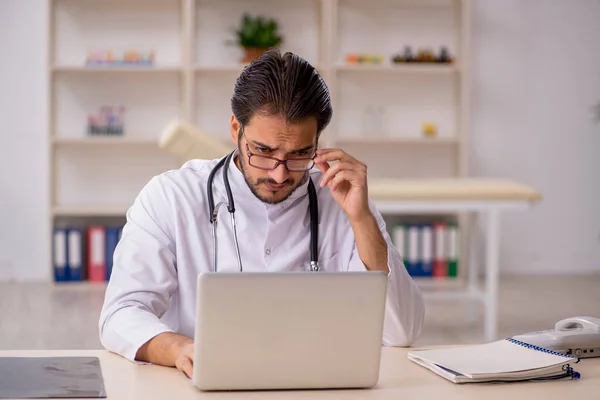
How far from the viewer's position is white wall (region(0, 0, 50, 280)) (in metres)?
5.59

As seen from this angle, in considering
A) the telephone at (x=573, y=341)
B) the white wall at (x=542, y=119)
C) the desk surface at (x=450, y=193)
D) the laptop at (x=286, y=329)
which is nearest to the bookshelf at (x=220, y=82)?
the white wall at (x=542, y=119)

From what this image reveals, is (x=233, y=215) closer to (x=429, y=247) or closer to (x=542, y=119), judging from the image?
(x=429, y=247)

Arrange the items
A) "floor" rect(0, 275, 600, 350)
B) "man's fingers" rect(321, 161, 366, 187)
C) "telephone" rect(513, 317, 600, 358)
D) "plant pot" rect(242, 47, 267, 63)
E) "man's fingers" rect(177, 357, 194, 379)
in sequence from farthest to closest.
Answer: "plant pot" rect(242, 47, 267, 63), "floor" rect(0, 275, 600, 350), "man's fingers" rect(321, 161, 366, 187), "telephone" rect(513, 317, 600, 358), "man's fingers" rect(177, 357, 194, 379)

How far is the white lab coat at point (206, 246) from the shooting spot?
1929 millimetres

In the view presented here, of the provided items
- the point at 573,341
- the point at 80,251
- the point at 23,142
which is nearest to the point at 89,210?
the point at 80,251

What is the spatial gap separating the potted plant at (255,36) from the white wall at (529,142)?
1.26 metres

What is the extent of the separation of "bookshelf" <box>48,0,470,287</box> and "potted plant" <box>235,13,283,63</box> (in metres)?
0.16

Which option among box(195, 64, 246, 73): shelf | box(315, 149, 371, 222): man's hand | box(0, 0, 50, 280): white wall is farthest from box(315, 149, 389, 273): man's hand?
box(0, 0, 50, 280): white wall

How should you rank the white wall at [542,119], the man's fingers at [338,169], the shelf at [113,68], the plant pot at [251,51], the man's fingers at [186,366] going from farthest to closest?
the white wall at [542,119], the plant pot at [251,51], the shelf at [113,68], the man's fingers at [338,169], the man's fingers at [186,366]

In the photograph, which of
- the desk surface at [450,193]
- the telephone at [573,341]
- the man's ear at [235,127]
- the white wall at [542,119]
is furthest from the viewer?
the white wall at [542,119]

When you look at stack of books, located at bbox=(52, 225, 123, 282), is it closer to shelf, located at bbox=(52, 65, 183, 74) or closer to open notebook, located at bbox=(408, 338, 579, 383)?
shelf, located at bbox=(52, 65, 183, 74)

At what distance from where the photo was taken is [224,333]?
4.64 feet

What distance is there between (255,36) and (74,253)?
5.45ft

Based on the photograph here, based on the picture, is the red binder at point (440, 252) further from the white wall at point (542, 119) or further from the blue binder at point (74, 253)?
the blue binder at point (74, 253)
